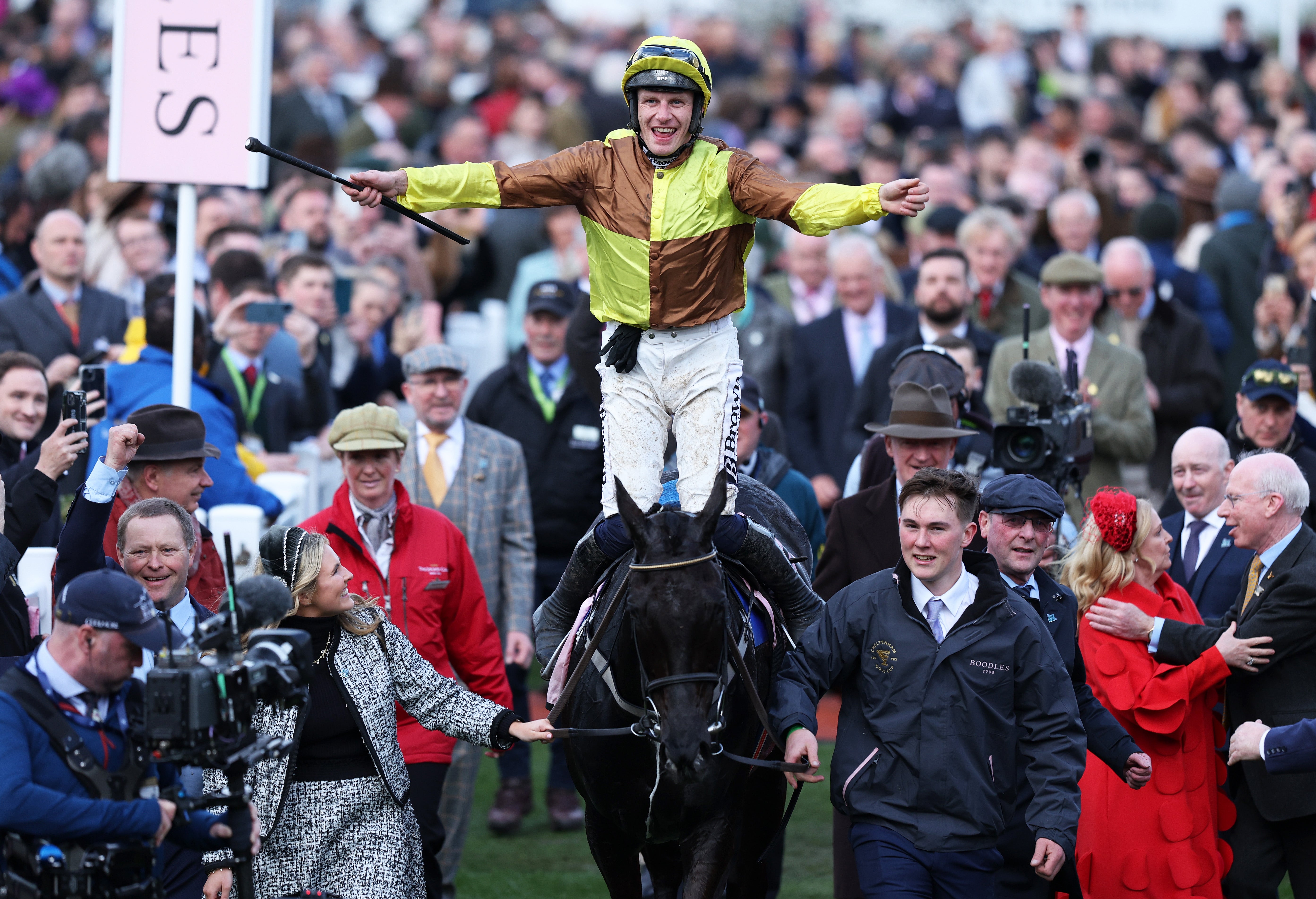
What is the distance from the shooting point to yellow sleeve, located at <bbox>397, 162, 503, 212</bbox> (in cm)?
548

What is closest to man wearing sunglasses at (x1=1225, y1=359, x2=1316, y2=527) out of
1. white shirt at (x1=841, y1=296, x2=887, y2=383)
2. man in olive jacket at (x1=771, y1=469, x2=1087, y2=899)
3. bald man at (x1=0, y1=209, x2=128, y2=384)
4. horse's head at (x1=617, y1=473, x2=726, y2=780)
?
man in olive jacket at (x1=771, y1=469, x2=1087, y2=899)

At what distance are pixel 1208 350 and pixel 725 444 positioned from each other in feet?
17.4

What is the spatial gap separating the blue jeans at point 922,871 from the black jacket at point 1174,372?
16.3ft

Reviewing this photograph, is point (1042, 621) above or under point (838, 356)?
under

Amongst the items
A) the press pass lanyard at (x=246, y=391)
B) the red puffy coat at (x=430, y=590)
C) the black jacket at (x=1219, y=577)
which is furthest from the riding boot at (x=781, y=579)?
the press pass lanyard at (x=246, y=391)

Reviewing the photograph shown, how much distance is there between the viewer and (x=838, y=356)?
10.0 metres

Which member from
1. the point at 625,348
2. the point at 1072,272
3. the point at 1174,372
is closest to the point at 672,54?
the point at 625,348

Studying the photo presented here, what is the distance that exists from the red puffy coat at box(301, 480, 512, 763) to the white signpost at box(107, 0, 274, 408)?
1.13 metres

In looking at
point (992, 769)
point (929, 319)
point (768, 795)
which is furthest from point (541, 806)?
point (992, 769)

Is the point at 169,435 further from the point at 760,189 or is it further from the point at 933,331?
the point at 933,331

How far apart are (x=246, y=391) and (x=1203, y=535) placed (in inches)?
194

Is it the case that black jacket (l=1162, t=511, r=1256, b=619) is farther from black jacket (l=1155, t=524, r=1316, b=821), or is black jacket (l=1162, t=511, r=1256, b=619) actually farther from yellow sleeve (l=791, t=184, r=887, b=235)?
yellow sleeve (l=791, t=184, r=887, b=235)

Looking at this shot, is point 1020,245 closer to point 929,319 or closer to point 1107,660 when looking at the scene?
point 929,319

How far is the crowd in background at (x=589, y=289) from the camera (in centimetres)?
799
